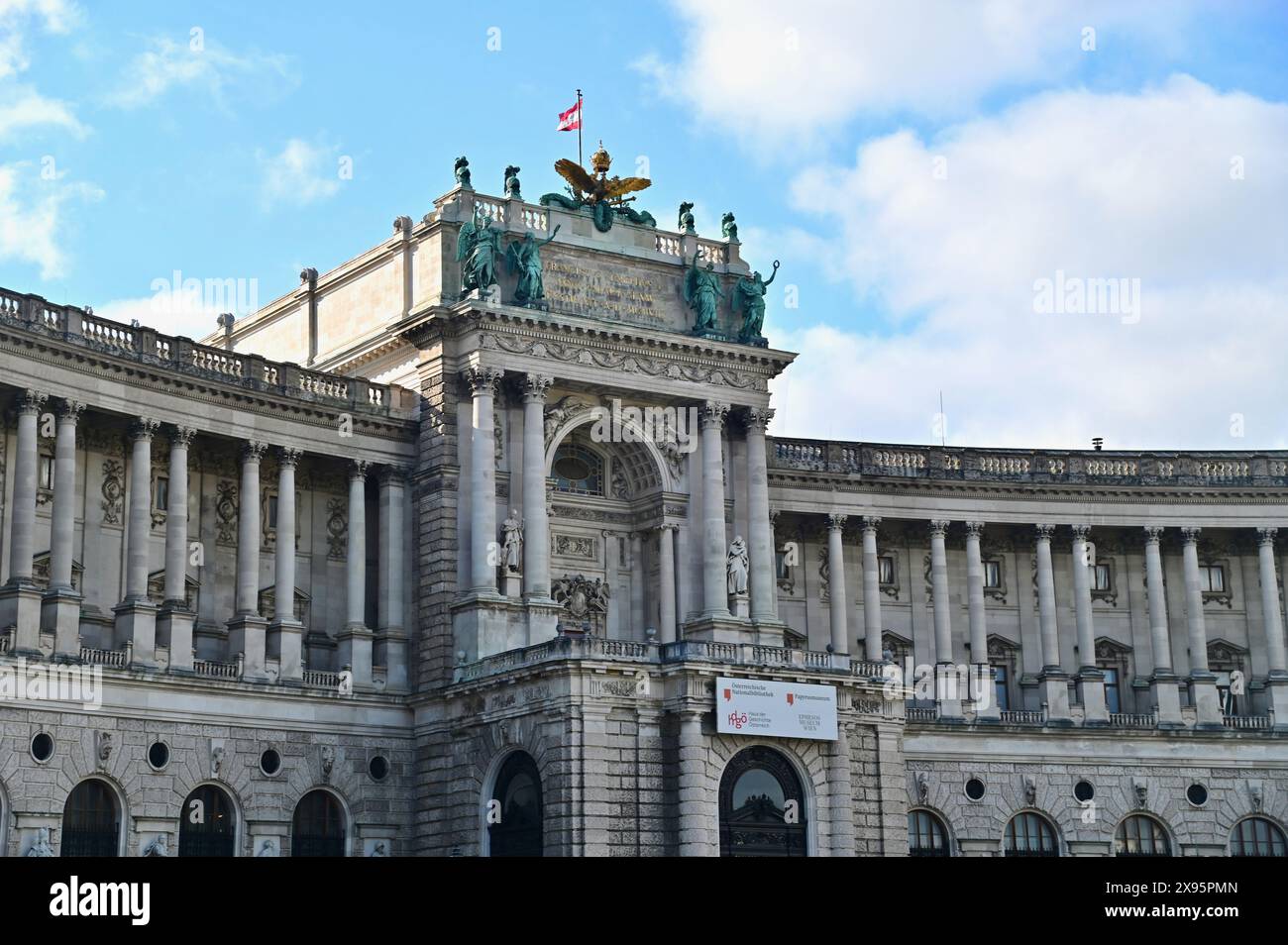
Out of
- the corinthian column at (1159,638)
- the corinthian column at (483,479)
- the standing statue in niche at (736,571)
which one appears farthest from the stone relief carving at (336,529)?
the corinthian column at (1159,638)

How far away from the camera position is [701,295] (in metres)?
69.1

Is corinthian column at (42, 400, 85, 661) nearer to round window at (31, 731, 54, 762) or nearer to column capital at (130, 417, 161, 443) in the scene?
column capital at (130, 417, 161, 443)

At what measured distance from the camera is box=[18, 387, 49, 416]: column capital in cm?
5681

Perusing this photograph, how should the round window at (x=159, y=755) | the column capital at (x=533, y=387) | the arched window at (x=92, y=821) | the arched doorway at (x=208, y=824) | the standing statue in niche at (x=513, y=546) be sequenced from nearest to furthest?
the arched window at (x=92, y=821) < the round window at (x=159, y=755) < the arched doorway at (x=208, y=824) < the standing statue in niche at (x=513, y=546) < the column capital at (x=533, y=387)

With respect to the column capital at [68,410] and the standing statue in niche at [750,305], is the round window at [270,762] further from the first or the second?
the standing statue in niche at [750,305]

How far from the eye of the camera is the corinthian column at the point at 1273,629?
7556 cm

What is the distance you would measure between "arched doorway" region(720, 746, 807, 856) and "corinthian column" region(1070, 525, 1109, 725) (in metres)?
18.4

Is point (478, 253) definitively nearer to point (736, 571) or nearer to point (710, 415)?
point (710, 415)

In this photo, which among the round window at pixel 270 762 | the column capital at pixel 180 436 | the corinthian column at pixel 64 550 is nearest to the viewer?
the corinthian column at pixel 64 550

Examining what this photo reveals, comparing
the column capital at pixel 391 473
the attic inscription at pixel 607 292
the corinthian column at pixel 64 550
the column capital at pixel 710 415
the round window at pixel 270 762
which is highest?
the attic inscription at pixel 607 292

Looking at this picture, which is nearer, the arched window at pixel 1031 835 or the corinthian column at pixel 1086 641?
the arched window at pixel 1031 835

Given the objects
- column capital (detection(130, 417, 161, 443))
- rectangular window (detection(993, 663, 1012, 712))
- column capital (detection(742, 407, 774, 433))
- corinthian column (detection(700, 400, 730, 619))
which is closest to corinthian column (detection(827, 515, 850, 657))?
rectangular window (detection(993, 663, 1012, 712))

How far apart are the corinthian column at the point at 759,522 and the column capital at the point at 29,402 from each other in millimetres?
24180
